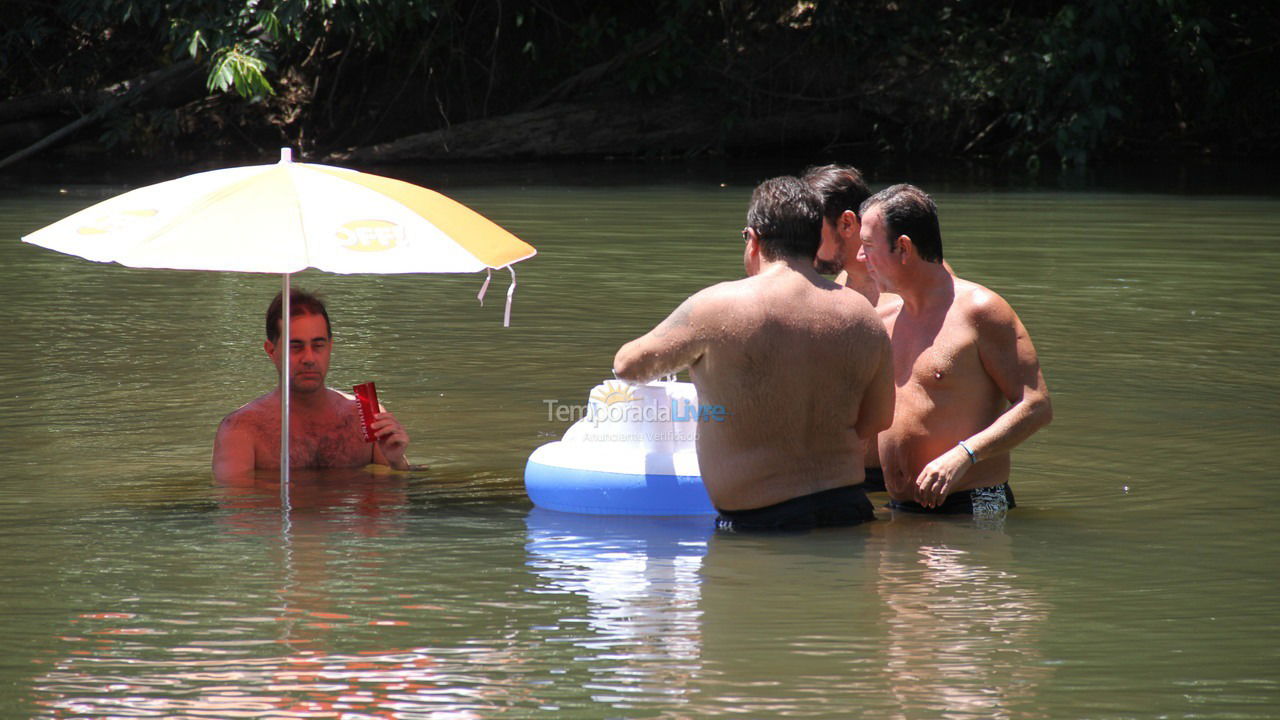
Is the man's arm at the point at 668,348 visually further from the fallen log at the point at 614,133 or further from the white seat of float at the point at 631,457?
the fallen log at the point at 614,133

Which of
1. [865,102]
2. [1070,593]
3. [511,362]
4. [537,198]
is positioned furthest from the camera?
[865,102]

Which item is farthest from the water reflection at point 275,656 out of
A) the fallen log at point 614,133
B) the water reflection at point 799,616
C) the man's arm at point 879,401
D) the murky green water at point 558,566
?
the fallen log at point 614,133

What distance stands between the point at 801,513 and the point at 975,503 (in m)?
0.74

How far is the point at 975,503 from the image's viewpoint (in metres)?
5.71

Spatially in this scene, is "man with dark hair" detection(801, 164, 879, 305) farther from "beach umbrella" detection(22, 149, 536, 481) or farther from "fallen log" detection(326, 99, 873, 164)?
"fallen log" detection(326, 99, 873, 164)

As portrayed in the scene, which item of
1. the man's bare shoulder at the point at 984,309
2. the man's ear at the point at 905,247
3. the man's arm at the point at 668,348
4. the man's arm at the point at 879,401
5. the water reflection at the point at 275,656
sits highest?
the man's ear at the point at 905,247

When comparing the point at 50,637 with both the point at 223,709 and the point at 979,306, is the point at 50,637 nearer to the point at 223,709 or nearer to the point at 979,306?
the point at 223,709

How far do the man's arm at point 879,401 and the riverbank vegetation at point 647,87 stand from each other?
15704mm

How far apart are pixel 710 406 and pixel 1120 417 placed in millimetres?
3152

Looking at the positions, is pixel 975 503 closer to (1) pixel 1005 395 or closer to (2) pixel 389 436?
(1) pixel 1005 395

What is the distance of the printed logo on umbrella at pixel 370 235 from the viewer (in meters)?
5.23

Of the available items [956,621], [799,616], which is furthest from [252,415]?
[956,621]

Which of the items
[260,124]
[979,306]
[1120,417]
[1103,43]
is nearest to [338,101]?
[260,124]

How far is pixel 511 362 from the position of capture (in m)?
9.03
